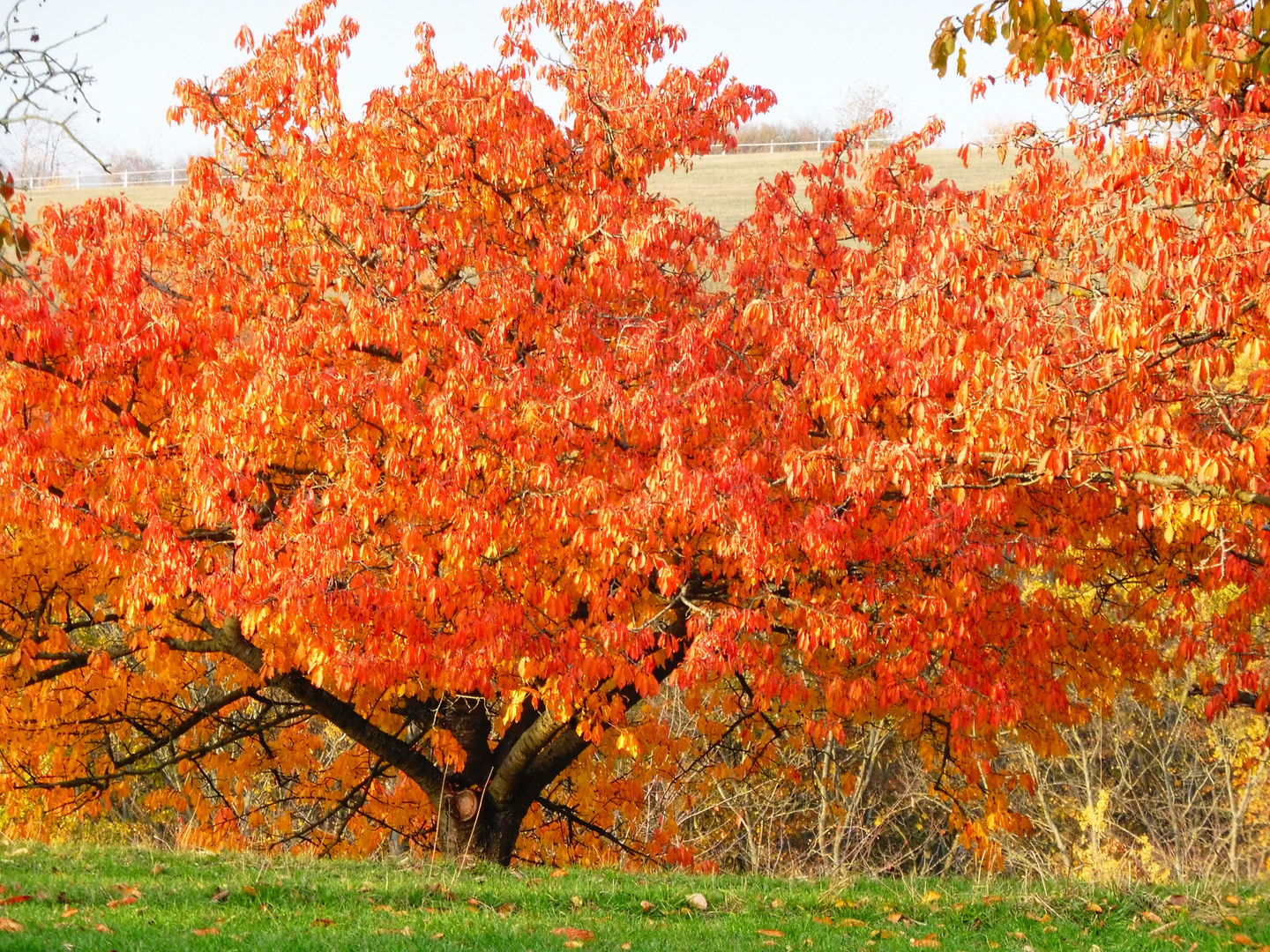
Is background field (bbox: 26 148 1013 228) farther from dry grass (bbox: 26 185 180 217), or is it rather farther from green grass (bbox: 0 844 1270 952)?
green grass (bbox: 0 844 1270 952)

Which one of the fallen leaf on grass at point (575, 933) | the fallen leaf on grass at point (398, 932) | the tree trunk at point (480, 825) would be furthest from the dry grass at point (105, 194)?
the fallen leaf on grass at point (575, 933)

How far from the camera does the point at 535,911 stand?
7.50 meters

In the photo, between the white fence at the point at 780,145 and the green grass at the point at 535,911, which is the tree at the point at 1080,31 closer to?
the green grass at the point at 535,911

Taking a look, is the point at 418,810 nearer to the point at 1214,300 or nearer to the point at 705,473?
the point at 705,473

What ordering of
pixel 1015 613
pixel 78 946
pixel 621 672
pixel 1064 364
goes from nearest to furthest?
1. pixel 78 946
2. pixel 1064 364
3. pixel 621 672
4. pixel 1015 613

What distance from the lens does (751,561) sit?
27.7ft

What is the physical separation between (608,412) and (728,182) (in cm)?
5291

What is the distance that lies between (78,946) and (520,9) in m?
10.1

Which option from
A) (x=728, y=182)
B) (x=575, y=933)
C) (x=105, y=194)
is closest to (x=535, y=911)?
(x=575, y=933)

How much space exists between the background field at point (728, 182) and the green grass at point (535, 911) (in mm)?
36154

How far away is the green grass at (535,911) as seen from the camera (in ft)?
21.3

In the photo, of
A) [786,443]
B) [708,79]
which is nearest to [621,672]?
[786,443]

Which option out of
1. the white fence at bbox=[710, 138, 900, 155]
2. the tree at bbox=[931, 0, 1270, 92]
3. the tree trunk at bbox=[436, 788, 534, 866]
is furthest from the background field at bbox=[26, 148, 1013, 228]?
the tree at bbox=[931, 0, 1270, 92]

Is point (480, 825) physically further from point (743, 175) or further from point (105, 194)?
point (743, 175)
